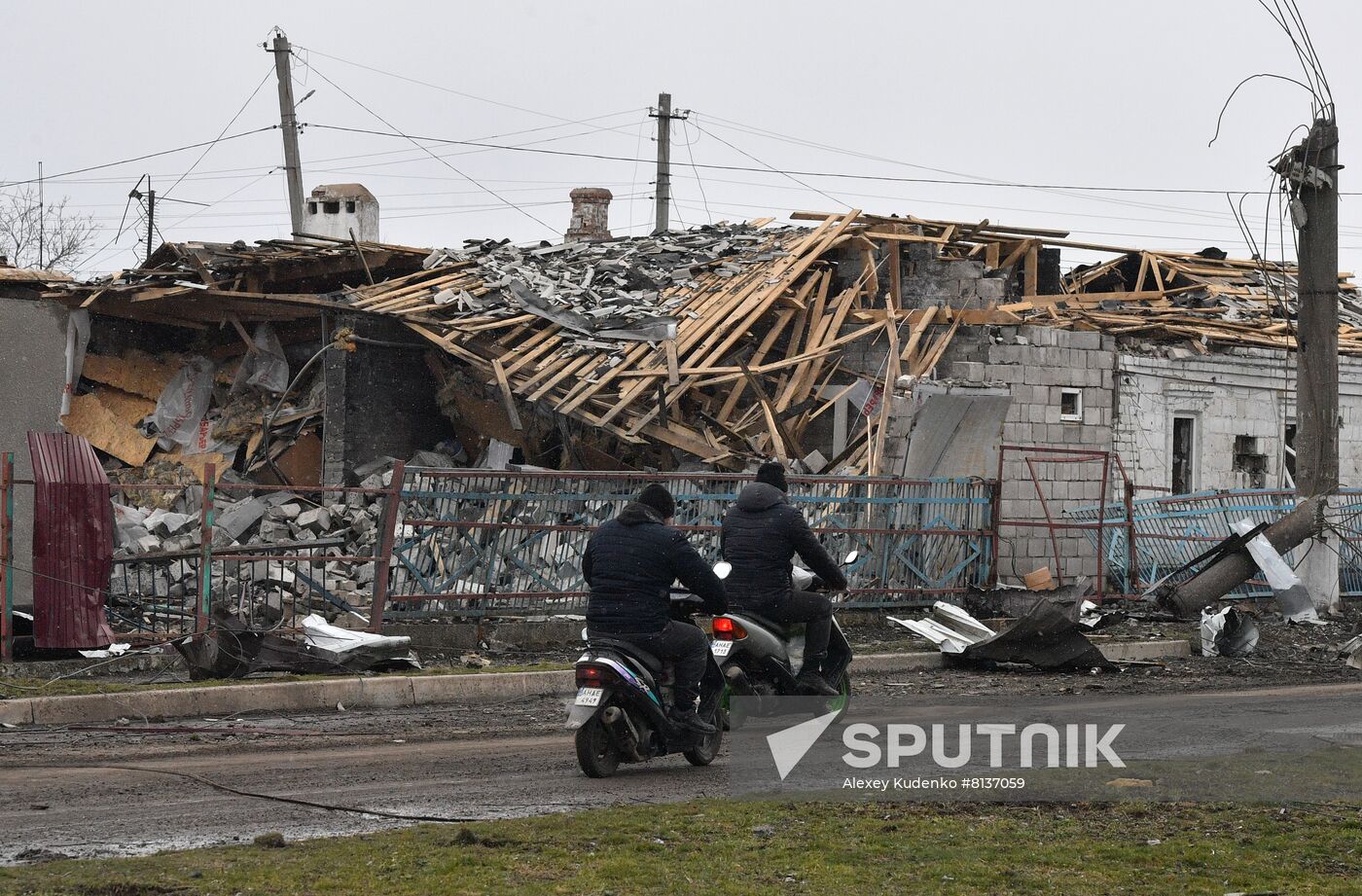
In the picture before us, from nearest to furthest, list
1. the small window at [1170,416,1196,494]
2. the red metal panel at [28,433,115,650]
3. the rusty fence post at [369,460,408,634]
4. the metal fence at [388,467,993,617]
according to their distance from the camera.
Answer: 1. the red metal panel at [28,433,115,650]
2. the rusty fence post at [369,460,408,634]
3. the metal fence at [388,467,993,617]
4. the small window at [1170,416,1196,494]

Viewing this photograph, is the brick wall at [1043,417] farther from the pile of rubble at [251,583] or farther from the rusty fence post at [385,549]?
the rusty fence post at [385,549]

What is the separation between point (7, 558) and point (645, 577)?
255 inches

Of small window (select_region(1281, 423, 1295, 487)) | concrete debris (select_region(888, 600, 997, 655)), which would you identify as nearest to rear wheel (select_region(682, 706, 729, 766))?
concrete debris (select_region(888, 600, 997, 655))

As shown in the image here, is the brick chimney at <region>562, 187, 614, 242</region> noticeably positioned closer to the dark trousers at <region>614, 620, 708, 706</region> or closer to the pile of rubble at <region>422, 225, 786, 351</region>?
the pile of rubble at <region>422, 225, 786, 351</region>

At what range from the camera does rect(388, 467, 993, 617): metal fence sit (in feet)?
47.9

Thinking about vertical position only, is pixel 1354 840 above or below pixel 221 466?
below

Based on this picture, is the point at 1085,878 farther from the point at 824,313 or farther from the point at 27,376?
the point at 824,313

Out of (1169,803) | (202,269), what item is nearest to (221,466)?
(202,269)

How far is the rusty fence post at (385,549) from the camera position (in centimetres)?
1404

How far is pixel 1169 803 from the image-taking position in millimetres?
7332

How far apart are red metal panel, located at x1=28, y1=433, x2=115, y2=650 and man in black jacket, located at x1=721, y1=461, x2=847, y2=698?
583 centimetres

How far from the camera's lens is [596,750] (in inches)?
324

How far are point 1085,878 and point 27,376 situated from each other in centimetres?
1381

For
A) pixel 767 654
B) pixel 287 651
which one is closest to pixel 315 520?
pixel 287 651
